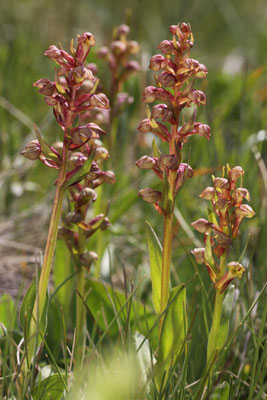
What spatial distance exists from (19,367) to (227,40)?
204 inches

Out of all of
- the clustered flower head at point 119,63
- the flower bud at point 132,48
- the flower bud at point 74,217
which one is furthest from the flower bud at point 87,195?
the flower bud at point 132,48

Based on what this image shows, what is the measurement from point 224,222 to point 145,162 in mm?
174

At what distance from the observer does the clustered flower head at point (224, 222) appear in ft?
2.90

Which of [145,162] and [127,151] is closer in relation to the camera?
[145,162]

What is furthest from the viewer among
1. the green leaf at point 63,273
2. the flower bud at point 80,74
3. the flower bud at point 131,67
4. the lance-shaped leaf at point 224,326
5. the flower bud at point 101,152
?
the flower bud at point 131,67

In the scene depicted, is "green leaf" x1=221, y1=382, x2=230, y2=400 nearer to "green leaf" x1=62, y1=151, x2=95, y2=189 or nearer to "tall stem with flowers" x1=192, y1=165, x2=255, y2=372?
"tall stem with flowers" x1=192, y1=165, x2=255, y2=372

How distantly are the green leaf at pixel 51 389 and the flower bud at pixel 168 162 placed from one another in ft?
1.35

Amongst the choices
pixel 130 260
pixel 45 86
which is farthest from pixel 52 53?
pixel 130 260

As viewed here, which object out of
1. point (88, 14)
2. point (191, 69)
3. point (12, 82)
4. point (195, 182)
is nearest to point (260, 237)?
point (195, 182)

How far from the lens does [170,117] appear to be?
0.91 meters

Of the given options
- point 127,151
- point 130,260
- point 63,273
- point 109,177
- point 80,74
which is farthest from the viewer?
point 127,151

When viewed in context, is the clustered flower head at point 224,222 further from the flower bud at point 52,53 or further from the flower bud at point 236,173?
the flower bud at point 52,53

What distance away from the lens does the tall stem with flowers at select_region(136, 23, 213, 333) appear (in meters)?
0.90

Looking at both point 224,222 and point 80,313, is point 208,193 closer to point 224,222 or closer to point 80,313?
point 224,222
